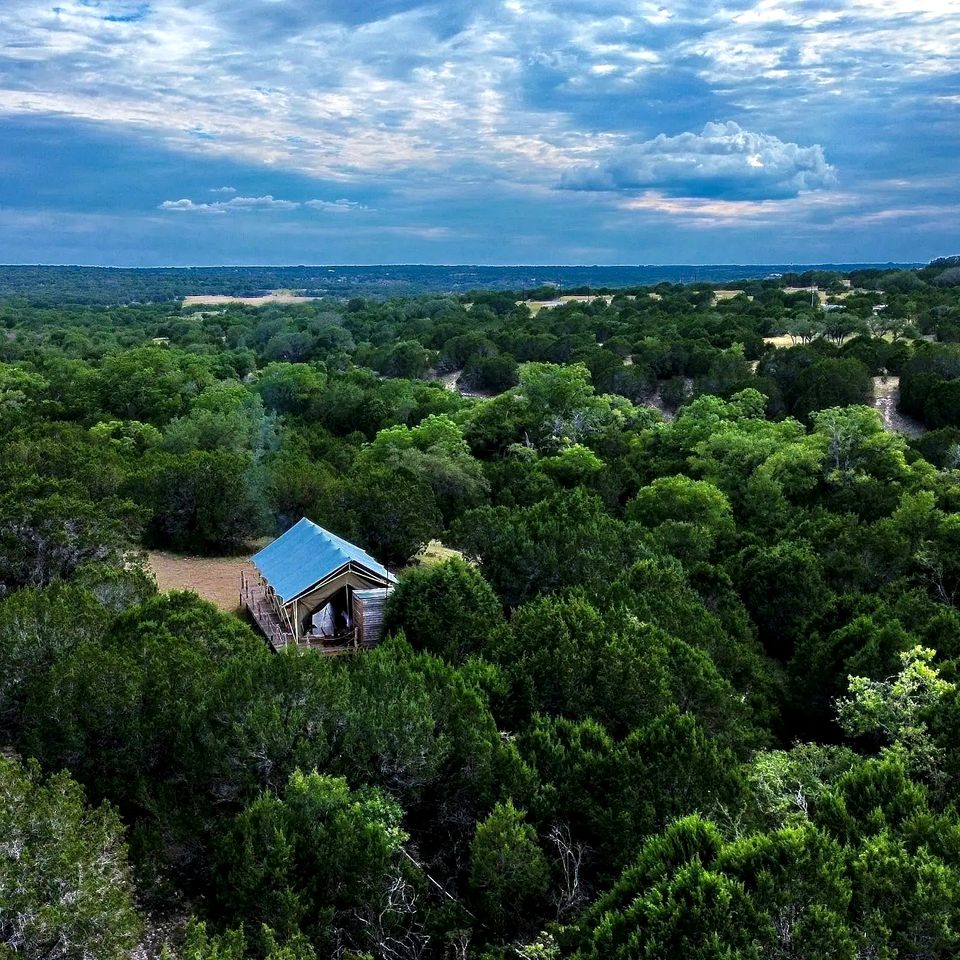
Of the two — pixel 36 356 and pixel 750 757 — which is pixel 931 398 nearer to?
pixel 750 757

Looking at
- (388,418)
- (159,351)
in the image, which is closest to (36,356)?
(159,351)

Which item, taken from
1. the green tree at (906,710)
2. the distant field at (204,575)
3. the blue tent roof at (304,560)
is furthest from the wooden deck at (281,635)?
the green tree at (906,710)

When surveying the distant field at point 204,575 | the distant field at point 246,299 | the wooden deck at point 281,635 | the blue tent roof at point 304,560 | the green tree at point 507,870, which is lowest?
the distant field at point 204,575

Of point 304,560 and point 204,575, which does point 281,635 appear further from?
point 204,575

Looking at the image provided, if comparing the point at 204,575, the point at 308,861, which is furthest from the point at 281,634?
the point at 308,861

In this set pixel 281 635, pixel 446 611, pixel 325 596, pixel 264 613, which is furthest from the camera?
pixel 264 613

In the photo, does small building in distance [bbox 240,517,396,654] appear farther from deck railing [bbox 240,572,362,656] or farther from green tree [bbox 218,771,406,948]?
green tree [bbox 218,771,406,948]

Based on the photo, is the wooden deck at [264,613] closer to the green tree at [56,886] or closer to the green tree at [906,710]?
the green tree at [56,886]
